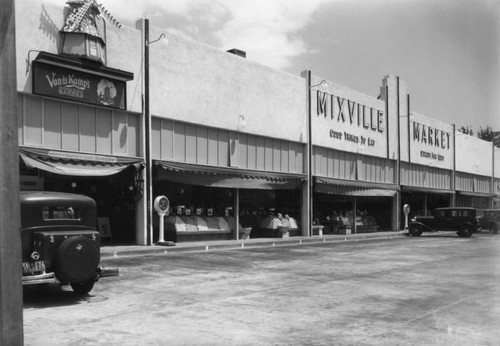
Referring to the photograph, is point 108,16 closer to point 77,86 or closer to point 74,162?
point 77,86

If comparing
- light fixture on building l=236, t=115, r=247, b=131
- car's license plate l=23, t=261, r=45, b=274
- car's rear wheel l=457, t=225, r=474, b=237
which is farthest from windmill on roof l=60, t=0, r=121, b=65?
car's rear wheel l=457, t=225, r=474, b=237

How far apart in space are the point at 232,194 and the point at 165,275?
1149cm

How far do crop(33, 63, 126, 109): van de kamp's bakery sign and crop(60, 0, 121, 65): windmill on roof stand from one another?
649 mm

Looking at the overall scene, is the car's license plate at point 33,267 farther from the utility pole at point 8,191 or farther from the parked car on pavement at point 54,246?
the utility pole at point 8,191

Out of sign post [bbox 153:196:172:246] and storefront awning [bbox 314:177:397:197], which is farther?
storefront awning [bbox 314:177:397:197]

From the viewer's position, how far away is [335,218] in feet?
100

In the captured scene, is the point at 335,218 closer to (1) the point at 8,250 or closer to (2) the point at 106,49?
(2) the point at 106,49

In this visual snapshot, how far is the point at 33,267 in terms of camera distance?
8477 millimetres

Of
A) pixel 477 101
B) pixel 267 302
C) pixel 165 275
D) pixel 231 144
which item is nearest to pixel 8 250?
pixel 477 101

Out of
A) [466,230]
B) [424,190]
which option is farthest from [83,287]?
[424,190]

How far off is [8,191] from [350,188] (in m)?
26.3

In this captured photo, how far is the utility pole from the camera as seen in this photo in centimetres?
459

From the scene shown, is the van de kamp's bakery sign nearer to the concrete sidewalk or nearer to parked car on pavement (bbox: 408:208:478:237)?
the concrete sidewalk

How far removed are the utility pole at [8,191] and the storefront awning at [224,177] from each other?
46.6 ft
